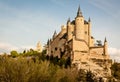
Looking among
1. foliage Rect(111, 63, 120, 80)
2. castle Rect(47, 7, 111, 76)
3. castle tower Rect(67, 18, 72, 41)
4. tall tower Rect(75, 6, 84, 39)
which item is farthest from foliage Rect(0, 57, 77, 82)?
foliage Rect(111, 63, 120, 80)

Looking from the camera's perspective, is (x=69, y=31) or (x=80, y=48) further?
(x=69, y=31)

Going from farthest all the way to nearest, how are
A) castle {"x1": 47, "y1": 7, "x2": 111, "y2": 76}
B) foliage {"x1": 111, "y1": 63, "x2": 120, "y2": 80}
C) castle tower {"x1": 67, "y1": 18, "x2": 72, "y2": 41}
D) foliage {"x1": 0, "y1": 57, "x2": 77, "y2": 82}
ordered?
foliage {"x1": 111, "y1": 63, "x2": 120, "y2": 80}, castle tower {"x1": 67, "y1": 18, "x2": 72, "y2": 41}, castle {"x1": 47, "y1": 7, "x2": 111, "y2": 76}, foliage {"x1": 0, "y1": 57, "x2": 77, "y2": 82}

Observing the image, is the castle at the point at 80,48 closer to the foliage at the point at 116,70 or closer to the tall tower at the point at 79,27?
the tall tower at the point at 79,27

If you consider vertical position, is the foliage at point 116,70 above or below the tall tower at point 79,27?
below

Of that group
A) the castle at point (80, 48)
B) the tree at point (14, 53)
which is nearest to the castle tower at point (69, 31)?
the castle at point (80, 48)

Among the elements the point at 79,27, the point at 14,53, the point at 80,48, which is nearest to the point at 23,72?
the point at 80,48

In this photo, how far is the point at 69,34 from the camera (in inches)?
3223

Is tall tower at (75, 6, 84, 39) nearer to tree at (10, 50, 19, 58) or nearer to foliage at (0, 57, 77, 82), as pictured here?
tree at (10, 50, 19, 58)

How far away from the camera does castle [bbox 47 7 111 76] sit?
77.9m

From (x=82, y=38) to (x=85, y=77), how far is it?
941 inches

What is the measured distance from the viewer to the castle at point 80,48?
3066 inches

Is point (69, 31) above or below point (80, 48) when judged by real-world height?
above

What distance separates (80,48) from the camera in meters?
78.9

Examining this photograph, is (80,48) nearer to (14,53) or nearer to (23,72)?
(14,53)
